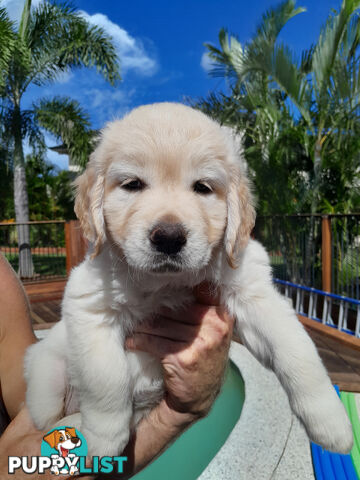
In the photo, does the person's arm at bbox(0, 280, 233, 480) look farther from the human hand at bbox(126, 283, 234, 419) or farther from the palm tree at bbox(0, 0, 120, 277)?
the palm tree at bbox(0, 0, 120, 277)

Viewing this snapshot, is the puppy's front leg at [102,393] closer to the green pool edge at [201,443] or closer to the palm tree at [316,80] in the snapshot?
the green pool edge at [201,443]

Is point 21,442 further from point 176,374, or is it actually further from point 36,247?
point 36,247

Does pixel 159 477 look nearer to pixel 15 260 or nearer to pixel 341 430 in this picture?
pixel 341 430

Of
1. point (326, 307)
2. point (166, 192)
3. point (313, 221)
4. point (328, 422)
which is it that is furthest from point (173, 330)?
point (313, 221)

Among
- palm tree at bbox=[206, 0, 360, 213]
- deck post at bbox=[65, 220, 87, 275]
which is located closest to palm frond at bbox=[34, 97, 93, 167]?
deck post at bbox=[65, 220, 87, 275]

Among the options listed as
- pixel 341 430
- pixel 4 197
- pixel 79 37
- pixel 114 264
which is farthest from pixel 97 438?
pixel 4 197
